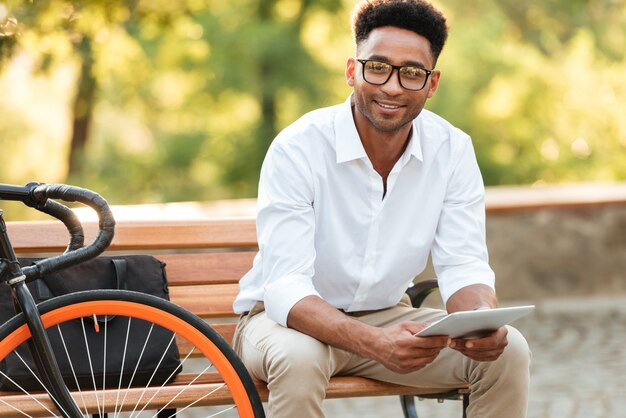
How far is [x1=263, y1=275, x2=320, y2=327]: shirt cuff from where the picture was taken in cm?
319

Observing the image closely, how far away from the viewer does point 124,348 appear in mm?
3260

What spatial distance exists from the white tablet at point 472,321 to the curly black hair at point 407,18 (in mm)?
859

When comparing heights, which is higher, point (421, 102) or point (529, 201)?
point (421, 102)

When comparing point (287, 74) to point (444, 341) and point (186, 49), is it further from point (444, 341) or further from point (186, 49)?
point (444, 341)

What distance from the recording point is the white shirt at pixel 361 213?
3348 millimetres

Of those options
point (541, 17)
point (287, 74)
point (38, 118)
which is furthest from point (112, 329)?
A: point (541, 17)

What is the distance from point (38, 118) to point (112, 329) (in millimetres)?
19662

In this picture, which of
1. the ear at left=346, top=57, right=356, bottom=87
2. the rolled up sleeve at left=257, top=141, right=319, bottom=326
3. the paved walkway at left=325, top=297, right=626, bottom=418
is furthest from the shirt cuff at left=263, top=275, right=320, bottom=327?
the paved walkway at left=325, top=297, right=626, bottom=418

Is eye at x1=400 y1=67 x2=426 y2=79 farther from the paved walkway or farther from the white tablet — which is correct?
the paved walkway

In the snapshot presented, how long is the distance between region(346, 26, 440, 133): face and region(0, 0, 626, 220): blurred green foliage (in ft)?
21.6

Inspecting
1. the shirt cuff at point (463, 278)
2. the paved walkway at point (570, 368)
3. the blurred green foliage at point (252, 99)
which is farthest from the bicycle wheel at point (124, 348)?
the blurred green foliage at point (252, 99)

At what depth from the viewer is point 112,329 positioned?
128 inches

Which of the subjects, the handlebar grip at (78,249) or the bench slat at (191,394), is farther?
the bench slat at (191,394)

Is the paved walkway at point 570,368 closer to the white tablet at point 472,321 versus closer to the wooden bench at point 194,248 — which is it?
the wooden bench at point 194,248
